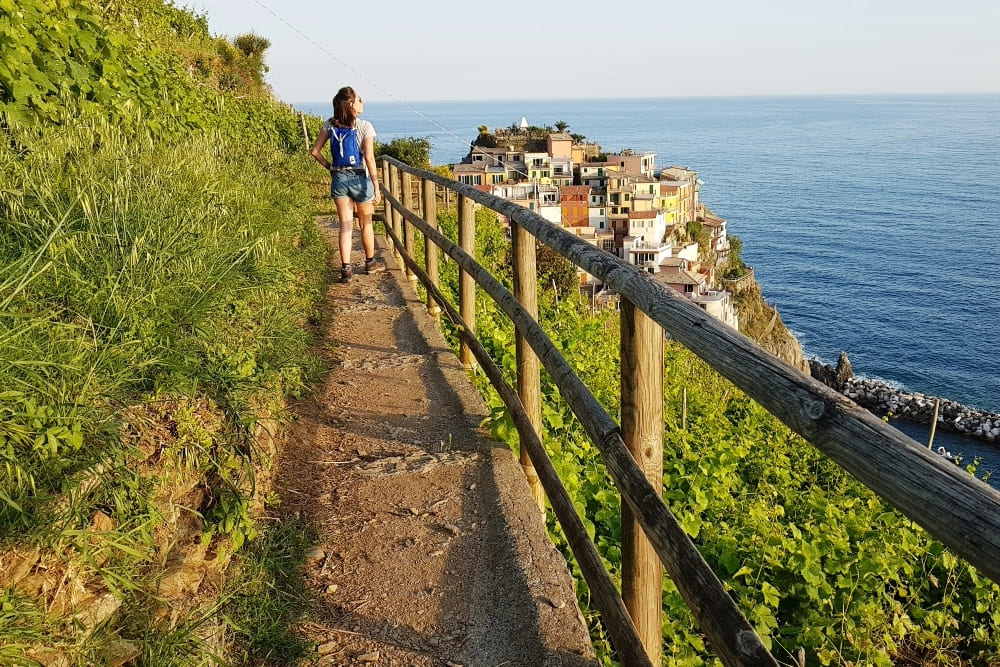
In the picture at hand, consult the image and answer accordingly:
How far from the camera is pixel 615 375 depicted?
25.0ft

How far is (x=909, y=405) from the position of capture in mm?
39031

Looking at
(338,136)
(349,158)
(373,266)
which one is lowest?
(373,266)

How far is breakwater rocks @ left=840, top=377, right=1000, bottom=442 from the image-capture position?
117ft

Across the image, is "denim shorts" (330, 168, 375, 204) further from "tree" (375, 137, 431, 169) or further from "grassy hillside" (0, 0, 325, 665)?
"tree" (375, 137, 431, 169)

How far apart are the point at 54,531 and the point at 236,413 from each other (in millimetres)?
1073

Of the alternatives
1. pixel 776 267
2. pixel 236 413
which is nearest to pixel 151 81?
pixel 236 413

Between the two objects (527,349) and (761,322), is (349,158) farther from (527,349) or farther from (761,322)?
(761,322)

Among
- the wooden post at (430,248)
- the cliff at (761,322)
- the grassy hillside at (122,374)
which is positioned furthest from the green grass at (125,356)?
the cliff at (761,322)

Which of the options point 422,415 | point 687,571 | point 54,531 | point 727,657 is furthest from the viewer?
point 422,415

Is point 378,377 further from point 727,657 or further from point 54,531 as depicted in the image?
point 727,657

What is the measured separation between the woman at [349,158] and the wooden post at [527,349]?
364 cm

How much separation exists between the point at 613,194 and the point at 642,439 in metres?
65.3

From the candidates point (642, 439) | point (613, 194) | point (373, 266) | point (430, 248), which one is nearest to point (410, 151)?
point (373, 266)

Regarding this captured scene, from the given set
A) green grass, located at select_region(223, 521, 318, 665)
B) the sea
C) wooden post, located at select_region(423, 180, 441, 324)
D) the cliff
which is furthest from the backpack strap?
the cliff
